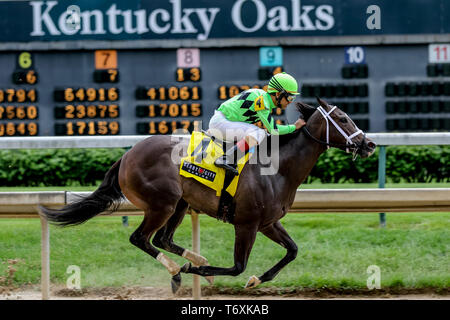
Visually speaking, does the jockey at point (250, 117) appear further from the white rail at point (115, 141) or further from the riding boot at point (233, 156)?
the white rail at point (115, 141)

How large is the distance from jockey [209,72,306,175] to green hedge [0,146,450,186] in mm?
3018

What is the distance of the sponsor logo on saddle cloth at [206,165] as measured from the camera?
4.57 meters

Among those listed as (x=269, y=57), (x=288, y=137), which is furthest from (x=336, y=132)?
(x=269, y=57)

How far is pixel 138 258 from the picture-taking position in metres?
5.95

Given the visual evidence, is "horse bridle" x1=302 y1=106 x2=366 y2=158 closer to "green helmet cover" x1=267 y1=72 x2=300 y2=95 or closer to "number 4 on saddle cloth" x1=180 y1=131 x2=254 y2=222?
"green helmet cover" x1=267 y1=72 x2=300 y2=95

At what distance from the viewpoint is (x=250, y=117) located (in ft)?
15.2

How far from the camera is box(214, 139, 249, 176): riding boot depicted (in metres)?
4.53

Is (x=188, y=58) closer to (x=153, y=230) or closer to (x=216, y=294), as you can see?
(x=216, y=294)

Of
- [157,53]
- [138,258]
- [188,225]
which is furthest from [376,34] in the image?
[138,258]

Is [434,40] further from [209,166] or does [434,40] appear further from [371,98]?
[209,166]

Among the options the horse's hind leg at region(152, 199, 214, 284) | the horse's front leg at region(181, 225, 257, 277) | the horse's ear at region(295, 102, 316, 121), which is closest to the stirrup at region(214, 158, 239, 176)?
the horse's front leg at region(181, 225, 257, 277)

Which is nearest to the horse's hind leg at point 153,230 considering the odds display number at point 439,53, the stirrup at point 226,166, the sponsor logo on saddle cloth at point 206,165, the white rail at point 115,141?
the sponsor logo on saddle cloth at point 206,165

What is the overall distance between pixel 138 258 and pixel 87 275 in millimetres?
454

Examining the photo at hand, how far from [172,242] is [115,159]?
2870mm
